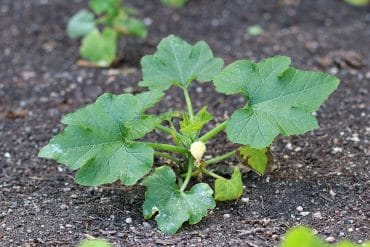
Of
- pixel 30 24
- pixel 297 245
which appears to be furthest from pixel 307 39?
pixel 297 245

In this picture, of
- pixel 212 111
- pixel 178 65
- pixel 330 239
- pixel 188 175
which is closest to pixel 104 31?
pixel 212 111

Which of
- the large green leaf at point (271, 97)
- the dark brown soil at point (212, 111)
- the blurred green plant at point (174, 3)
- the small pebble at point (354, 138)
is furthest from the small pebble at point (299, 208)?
the blurred green plant at point (174, 3)

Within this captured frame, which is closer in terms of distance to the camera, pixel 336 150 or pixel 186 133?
pixel 186 133

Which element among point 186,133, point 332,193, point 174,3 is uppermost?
point 186,133

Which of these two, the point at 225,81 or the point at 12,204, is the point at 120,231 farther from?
the point at 225,81

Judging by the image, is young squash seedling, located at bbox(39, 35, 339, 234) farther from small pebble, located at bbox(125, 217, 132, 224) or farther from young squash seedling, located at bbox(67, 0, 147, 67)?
young squash seedling, located at bbox(67, 0, 147, 67)

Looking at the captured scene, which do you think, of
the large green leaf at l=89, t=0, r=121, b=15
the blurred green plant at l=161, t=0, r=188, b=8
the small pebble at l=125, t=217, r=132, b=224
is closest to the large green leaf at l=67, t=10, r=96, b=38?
the large green leaf at l=89, t=0, r=121, b=15

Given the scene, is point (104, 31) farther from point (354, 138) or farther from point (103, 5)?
point (354, 138)
